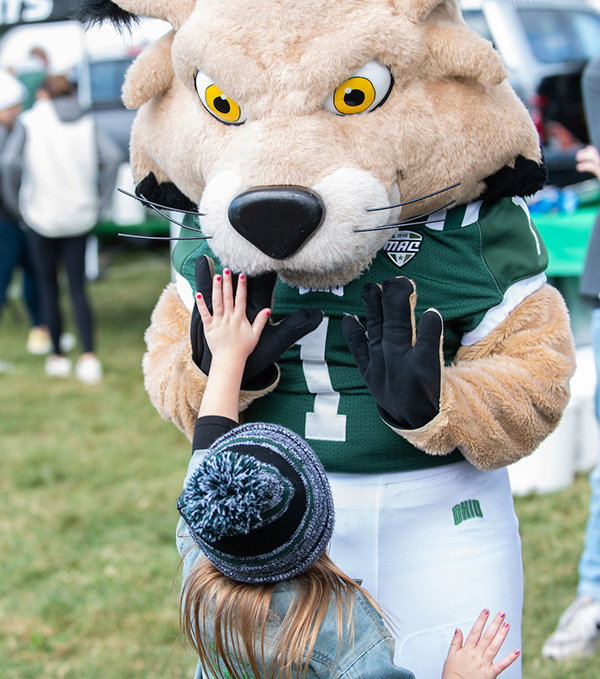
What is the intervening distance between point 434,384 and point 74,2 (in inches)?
38.9

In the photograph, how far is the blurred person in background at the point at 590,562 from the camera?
2736 millimetres

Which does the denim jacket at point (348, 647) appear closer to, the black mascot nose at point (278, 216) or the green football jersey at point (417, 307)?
the green football jersey at point (417, 307)

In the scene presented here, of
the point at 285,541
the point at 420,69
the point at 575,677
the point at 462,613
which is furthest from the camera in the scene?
the point at 575,677

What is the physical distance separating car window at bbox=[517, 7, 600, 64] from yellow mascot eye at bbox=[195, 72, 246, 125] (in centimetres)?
718

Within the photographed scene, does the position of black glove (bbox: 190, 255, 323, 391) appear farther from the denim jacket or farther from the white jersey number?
the denim jacket

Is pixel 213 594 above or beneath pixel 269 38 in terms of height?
beneath

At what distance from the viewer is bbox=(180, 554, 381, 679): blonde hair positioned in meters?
1.37

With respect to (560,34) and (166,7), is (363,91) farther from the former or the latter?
(560,34)

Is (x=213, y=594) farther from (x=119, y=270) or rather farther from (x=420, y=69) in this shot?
(x=119, y=270)

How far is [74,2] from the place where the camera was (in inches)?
64.7

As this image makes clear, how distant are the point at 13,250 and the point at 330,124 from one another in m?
5.35

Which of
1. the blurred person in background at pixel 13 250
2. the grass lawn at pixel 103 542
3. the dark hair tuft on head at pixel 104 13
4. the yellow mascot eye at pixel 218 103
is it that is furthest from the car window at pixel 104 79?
the yellow mascot eye at pixel 218 103

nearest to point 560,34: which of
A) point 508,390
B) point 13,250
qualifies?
point 13,250

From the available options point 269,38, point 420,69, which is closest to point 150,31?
point 269,38
